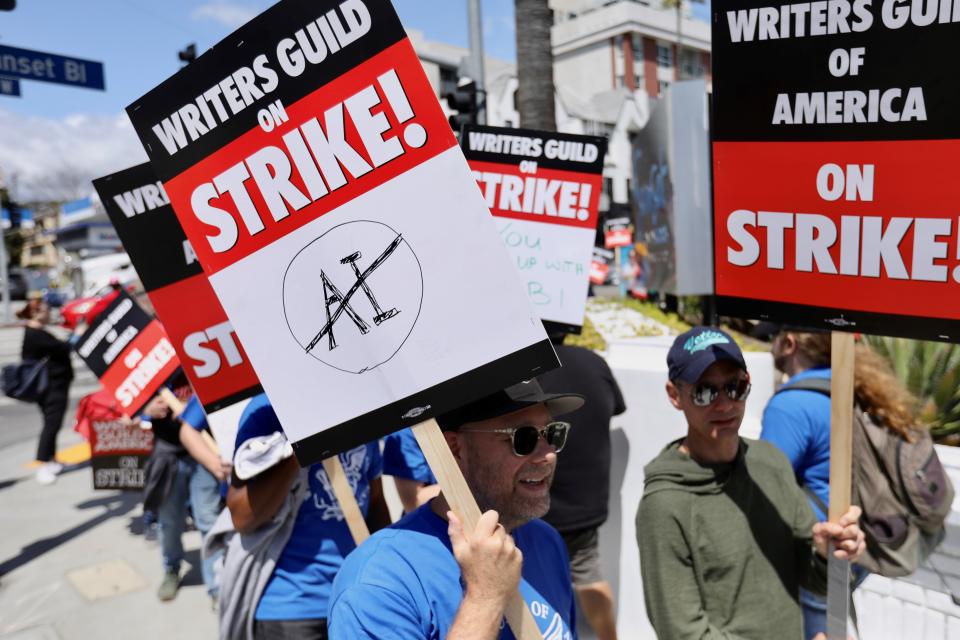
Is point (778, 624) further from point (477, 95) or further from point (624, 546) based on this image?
point (477, 95)

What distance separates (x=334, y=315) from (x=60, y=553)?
585 centimetres

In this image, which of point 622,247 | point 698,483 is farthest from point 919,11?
point 622,247

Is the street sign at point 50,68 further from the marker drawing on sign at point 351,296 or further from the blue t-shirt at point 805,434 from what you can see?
the blue t-shirt at point 805,434

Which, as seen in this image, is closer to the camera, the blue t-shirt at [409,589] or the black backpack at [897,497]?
the blue t-shirt at [409,589]

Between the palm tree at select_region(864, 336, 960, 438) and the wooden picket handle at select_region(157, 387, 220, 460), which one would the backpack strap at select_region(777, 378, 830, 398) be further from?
the palm tree at select_region(864, 336, 960, 438)

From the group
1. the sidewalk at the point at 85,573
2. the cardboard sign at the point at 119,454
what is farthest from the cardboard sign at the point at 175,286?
the cardboard sign at the point at 119,454

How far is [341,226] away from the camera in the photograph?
1675mm

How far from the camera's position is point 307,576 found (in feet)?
8.61

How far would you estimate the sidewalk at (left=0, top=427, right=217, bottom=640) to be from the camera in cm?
483

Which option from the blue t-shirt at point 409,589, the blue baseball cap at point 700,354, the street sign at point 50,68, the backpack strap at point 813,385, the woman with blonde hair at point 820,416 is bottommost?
the woman with blonde hair at point 820,416

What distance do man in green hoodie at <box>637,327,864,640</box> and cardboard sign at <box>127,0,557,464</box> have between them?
0.90 metres

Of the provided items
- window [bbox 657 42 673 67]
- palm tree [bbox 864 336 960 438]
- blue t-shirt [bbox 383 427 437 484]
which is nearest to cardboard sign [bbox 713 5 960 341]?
blue t-shirt [bbox 383 427 437 484]

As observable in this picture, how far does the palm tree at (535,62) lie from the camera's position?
311 inches

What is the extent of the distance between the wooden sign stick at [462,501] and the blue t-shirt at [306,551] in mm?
1128
